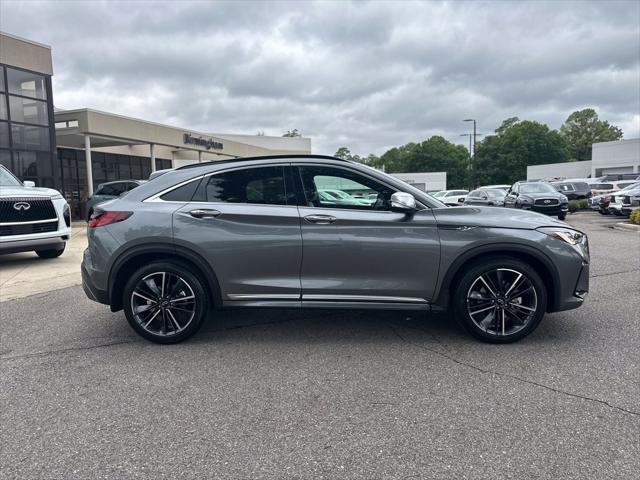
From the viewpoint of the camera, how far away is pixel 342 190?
4.44 meters

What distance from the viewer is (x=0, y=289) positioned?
7.26 metres

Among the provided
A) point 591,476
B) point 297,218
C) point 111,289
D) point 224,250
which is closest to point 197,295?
point 224,250

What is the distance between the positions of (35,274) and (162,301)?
211 inches

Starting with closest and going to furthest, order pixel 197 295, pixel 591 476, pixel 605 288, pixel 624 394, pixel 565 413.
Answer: pixel 591 476, pixel 565 413, pixel 624 394, pixel 197 295, pixel 605 288

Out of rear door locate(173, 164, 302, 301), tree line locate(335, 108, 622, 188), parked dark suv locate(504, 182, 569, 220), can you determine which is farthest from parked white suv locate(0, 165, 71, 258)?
tree line locate(335, 108, 622, 188)

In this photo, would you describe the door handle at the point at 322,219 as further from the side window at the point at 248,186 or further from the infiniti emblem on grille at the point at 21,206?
the infiniti emblem on grille at the point at 21,206

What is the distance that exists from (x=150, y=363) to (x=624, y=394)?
3.66 meters

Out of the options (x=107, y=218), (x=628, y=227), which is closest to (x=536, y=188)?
(x=628, y=227)

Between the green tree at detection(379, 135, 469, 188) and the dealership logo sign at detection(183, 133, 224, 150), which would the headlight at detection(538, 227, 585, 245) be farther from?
the green tree at detection(379, 135, 469, 188)

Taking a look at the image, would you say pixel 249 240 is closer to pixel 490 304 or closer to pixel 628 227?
pixel 490 304

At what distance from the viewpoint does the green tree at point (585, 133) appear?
100938 mm

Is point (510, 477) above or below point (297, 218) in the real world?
below

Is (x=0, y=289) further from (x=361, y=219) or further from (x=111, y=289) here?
(x=361, y=219)

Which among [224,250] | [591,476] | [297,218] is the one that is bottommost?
[591,476]
